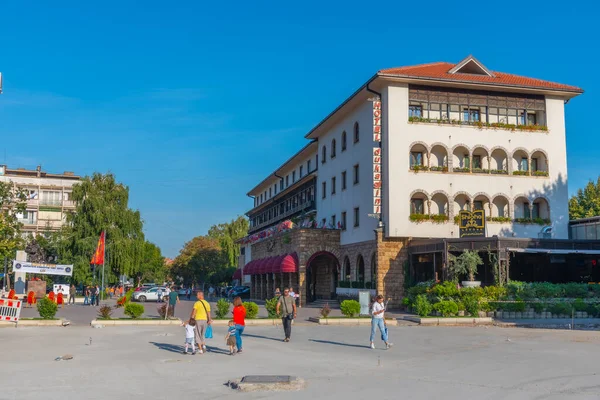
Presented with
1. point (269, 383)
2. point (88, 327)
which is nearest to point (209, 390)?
point (269, 383)

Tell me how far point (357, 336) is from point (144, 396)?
41.2 ft

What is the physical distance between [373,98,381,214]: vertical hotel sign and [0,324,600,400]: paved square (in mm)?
15528

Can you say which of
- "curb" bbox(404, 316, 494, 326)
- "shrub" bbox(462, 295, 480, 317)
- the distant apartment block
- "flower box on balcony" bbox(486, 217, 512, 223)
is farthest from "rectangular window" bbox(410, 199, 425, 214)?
the distant apartment block

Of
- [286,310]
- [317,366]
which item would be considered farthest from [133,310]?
[317,366]

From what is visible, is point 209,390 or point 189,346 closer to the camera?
point 209,390

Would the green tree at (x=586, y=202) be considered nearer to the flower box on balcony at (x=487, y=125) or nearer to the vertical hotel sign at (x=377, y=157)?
the flower box on balcony at (x=487, y=125)

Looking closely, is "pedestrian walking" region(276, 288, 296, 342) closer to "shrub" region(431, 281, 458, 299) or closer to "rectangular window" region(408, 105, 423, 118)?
"shrub" region(431, 281, 458, 299)

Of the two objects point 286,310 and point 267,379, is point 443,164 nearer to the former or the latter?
point 286,310

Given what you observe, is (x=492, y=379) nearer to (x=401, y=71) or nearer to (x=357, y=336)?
(x=357, y=336)

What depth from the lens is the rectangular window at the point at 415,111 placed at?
38.9 m

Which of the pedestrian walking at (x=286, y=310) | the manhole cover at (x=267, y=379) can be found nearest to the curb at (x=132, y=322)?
the pedestrian walking at (x=286, y=310)

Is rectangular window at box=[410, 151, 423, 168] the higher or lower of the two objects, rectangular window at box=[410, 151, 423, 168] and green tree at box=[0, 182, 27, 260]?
the higher

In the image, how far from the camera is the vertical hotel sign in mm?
37531

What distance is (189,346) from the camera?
17344 millimetres
